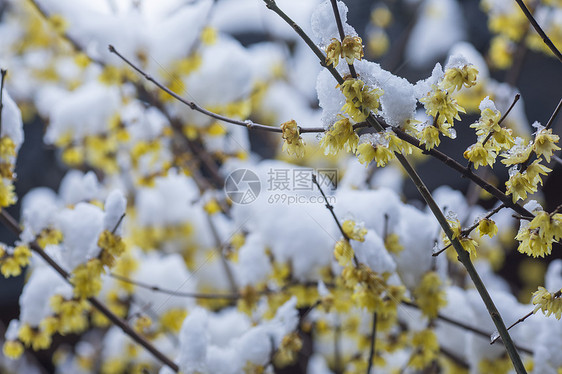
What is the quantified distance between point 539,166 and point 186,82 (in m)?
0.96

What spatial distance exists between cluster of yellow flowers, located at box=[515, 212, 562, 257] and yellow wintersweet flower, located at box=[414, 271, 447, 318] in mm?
352

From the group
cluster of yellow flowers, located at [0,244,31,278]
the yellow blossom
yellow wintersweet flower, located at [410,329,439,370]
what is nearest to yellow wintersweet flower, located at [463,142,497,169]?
the yellow blossom

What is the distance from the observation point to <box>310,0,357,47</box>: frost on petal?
54 cm

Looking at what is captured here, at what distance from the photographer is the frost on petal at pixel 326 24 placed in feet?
1.77

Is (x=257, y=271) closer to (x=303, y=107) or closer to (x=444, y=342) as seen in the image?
(x=444, y=342)

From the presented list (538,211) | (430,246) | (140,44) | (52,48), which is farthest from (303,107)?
(538,211)

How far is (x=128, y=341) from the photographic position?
4.64 ft

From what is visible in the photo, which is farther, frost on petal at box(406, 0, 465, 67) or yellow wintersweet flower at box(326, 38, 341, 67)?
frost on petal at box(406, 0, 465, 67)

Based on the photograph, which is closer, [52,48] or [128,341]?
[128,341]

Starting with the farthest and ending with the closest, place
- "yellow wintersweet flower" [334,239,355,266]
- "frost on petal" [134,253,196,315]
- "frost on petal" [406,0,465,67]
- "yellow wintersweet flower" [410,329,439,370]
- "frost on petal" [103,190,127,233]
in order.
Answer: "frost on petal" [406,0,465,67]
"frost on petal" [134,253,196,315]
"yellow wintersweet flower" [410,329,439,370]
"frost on petal" [103,190,127,233]
"yellow wintersweet flower" [334,239,355,266]

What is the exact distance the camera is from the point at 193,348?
83 cm

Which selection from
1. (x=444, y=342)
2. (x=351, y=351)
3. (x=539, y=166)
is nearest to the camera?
(x=539, y=166)

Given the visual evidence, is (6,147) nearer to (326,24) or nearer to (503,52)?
(326,24)

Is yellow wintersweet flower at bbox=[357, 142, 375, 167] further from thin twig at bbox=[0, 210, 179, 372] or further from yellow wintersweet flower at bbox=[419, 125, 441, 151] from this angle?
thin twig at bbox=[0, 210, 179, 372]
